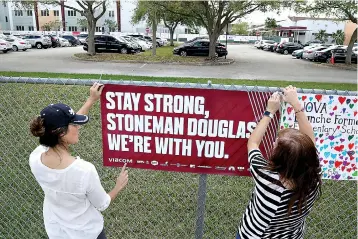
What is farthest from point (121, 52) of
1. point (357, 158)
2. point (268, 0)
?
point (357, 158)

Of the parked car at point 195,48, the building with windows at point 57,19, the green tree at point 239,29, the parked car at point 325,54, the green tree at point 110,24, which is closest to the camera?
the parked car at point 325,54

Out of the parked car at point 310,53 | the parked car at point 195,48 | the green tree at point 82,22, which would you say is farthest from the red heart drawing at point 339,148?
the green tree at point 82,22

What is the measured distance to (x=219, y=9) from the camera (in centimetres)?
2428

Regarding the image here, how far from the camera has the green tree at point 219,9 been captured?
76.8 ft

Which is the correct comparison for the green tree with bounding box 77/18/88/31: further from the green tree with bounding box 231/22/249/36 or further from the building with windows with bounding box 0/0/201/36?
the green tree with bounding box 231/22/249/36

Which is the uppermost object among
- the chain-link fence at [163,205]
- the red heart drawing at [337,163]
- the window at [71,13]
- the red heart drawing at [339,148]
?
the window at [71,13]

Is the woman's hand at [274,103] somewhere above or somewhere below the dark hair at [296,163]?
above

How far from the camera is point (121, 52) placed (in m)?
27.3

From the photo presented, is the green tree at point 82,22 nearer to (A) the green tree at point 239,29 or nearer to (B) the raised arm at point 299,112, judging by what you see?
(A) the green tree at point 239,29

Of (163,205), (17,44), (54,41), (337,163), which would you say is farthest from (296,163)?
(54,41)

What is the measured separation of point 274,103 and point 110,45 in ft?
85.9

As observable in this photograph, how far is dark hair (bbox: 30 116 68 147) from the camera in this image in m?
1.89

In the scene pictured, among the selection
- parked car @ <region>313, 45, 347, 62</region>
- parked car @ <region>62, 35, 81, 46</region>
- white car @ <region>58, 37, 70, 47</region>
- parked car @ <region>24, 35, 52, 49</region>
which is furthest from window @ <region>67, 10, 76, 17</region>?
parked car @ <region>313, 45, 347, 62</region>

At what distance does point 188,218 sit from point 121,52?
2485 centimetres
